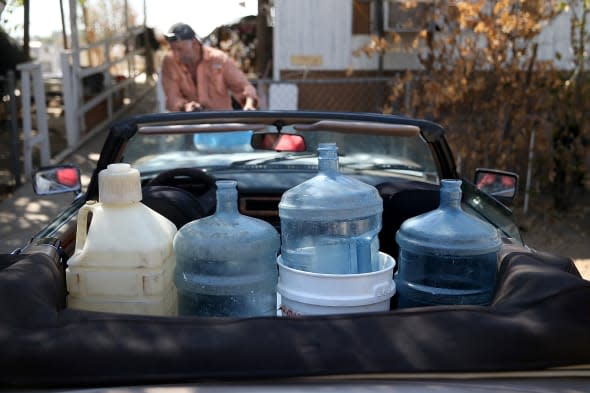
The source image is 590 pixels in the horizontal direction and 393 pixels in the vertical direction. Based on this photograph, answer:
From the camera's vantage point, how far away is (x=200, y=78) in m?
6.71

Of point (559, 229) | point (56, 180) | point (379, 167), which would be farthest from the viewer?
point (559, 229)

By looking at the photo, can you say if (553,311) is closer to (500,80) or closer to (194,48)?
(194,48)

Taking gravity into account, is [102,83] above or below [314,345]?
below

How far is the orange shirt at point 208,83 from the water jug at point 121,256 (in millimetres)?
4676

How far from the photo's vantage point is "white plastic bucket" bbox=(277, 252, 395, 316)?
73.2 inches

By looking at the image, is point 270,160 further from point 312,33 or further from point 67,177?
point 312,33

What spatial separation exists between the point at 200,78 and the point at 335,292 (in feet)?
16.9

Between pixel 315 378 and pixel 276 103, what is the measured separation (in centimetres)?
852

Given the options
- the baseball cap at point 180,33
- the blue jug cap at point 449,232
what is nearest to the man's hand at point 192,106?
the baseball cap at point 180,33

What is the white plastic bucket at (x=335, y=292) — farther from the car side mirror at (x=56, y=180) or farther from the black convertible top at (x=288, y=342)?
the car side mirror at (x=56, y=180)

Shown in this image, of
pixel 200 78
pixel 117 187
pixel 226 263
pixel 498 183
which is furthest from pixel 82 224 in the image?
pixel 200 78

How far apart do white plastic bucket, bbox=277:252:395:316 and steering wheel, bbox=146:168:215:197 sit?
1.36 meters

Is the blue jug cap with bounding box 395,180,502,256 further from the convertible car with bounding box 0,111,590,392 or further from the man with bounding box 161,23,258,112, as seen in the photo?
the man with bounding box 161,23,258,112

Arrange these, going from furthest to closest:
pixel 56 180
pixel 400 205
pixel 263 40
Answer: pixel 263 40
pixel 56 180
pixel 400 205
